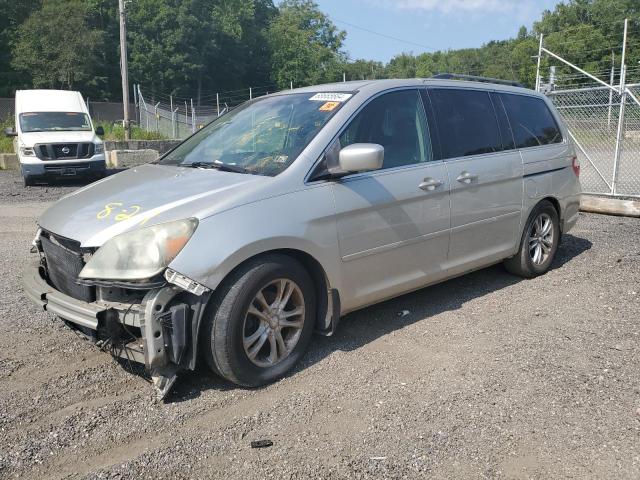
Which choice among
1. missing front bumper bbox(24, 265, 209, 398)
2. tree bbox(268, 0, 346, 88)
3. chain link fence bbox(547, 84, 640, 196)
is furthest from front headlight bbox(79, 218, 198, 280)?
tree bbox(268, 0, 346, 88)

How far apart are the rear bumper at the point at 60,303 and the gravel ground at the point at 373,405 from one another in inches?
20.0

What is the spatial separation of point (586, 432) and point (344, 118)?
2.48m

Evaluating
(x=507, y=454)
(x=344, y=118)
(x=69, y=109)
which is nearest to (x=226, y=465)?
(x=507, y=454)

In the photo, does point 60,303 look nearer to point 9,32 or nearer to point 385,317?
point 385,317

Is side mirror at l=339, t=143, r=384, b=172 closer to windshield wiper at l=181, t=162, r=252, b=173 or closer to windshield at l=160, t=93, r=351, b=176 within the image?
windshield at l=160, t=93, r=351, b=176

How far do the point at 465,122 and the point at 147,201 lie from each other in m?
2.81

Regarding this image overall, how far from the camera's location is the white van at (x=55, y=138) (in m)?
14.0

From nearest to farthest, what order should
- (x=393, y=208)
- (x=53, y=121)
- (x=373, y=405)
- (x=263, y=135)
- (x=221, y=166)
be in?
1. (x=373, y=405)
2. (x=221, y=166)
3. (x=393, y=208)
4. (x=263, y=135)
5. (x=53, y=121)

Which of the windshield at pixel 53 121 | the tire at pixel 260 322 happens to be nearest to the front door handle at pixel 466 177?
the tire at pixel 260 322

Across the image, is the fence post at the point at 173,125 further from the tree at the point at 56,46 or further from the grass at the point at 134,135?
the tree at the point at 56,46

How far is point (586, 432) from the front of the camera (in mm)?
3172

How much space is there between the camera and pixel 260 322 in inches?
143

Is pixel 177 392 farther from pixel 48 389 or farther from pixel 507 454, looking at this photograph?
pixel 507 454

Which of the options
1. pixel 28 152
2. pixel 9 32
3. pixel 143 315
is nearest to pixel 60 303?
pixel 143 315
